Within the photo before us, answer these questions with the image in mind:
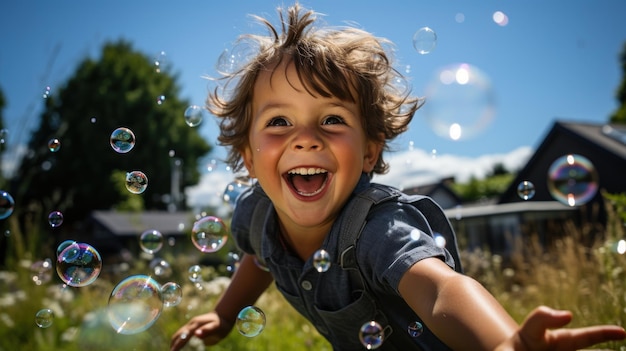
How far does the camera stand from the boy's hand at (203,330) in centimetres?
249

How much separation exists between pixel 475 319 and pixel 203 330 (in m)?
1.51

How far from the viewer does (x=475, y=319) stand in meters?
1.37

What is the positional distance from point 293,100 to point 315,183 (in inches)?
13.0

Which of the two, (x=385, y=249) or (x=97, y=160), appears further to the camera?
(x=97, y=160)

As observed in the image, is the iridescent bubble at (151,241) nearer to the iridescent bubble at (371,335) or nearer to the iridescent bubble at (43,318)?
the iridescent bubble at (43,318)

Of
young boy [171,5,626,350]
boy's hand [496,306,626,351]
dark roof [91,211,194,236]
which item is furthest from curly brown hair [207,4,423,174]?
dark roof [91,211,194,236]

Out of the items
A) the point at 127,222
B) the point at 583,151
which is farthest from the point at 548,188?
the point at 127,222

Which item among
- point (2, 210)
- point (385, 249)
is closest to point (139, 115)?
point (2, 210)

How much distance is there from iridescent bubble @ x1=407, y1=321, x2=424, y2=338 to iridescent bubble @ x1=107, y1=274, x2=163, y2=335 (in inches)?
41.7

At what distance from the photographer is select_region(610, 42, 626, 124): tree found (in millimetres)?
31062

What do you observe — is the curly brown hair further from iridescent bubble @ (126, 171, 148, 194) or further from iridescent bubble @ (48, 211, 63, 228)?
iridescent bubble @ (48, 211, 63, 228)

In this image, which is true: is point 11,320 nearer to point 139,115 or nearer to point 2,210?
point 2,210

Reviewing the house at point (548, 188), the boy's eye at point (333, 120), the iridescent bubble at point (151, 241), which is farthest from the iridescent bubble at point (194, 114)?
the house at point (548, 188)

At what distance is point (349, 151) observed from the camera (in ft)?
6.96
